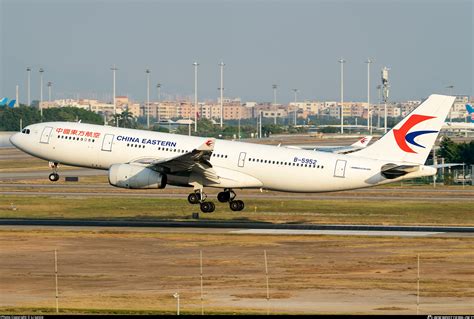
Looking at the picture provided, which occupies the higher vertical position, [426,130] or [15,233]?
[426,130]

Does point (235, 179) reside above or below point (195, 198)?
above

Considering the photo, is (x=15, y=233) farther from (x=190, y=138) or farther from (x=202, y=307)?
(x=202, y=307)

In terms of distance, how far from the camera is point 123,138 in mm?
75250

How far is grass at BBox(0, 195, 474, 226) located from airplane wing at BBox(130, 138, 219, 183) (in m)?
6.37

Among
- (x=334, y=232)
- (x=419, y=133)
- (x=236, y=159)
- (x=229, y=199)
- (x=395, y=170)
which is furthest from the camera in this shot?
(x=229, y=199)

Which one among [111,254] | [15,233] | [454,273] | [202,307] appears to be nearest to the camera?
[202,307]

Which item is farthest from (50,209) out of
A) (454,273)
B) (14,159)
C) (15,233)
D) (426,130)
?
(14,159)

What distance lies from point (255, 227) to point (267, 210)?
617 inches

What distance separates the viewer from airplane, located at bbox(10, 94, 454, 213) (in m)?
70.8

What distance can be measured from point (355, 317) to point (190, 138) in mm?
38793

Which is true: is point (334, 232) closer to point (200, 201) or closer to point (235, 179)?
point (235, 179)

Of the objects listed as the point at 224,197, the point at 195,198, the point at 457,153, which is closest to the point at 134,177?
the point at 195,198

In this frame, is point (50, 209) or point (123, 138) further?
point (50, 209)

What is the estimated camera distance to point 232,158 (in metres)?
74.2
